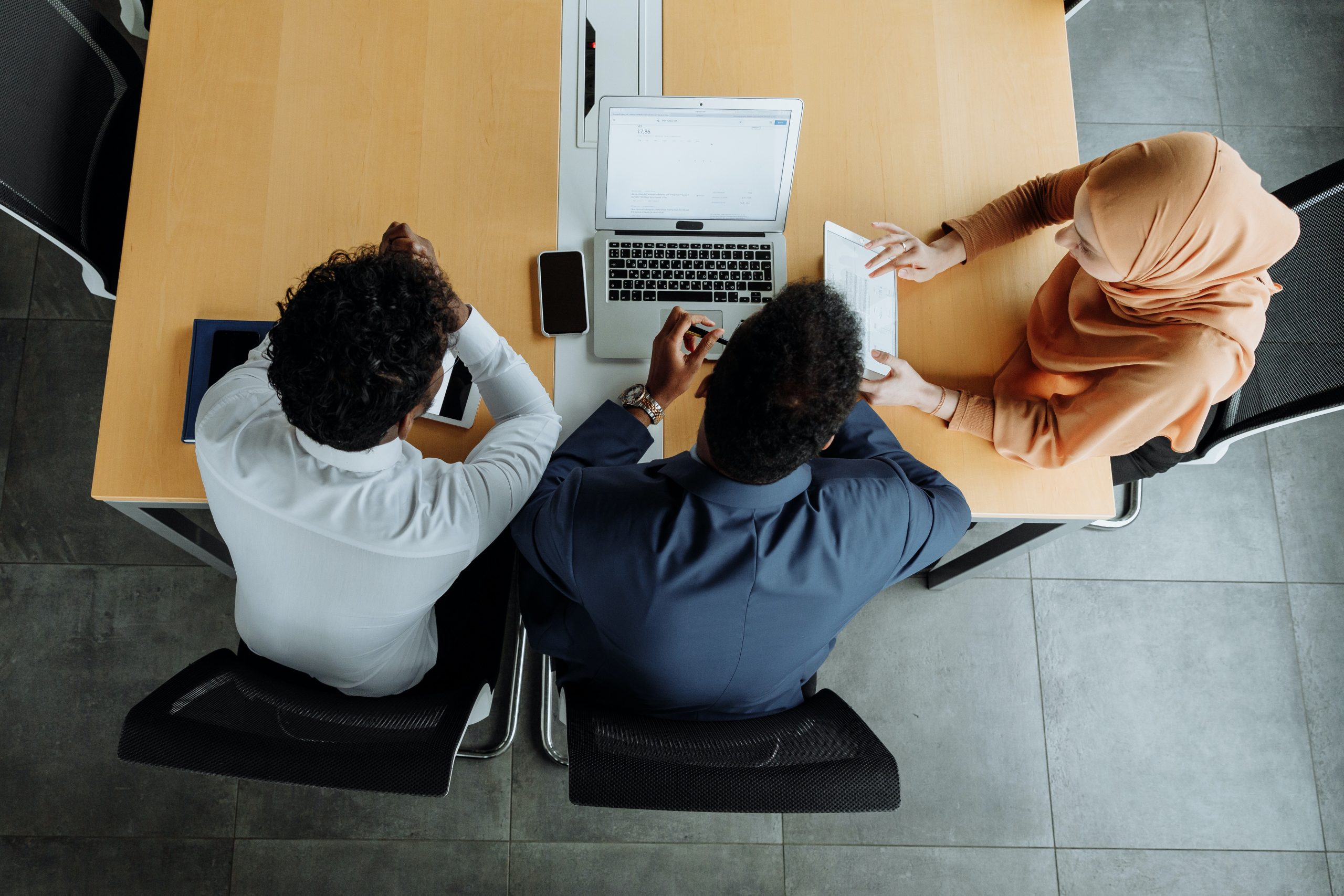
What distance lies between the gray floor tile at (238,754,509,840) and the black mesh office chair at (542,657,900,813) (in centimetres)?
103

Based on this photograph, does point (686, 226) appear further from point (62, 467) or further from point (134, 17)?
point (62, 467)

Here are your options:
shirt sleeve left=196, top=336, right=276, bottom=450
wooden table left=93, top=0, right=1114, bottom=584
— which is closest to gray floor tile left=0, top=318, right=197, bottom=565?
wooden table left=93, top=0, right=1114, bottom=584

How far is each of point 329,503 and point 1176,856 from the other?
2329 mm

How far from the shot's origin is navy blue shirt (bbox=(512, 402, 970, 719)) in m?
1.07

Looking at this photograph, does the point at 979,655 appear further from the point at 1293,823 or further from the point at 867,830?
the point at 1293,823

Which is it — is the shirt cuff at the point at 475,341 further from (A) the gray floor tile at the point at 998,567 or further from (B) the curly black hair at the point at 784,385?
(A) the gray floor tile at the point at 998,567

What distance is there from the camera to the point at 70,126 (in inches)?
56.6

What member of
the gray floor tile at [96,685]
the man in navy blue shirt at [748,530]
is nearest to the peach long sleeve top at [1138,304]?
the man in navy blue shirt at [748,530]

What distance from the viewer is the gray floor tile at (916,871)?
79.6 inches

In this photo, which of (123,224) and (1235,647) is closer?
(123,224)

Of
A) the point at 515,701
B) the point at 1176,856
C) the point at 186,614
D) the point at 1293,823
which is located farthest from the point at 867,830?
the point at 186,614

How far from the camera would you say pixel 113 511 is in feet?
7.09

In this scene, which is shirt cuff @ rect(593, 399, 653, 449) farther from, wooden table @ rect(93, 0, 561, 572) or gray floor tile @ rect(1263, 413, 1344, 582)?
gray floor tile @ rect(1263, 413, 1344, 582)

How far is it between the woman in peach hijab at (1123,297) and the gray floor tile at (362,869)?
1.58 metres
